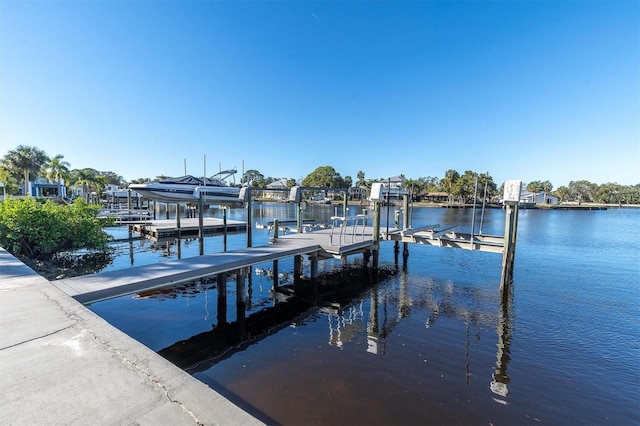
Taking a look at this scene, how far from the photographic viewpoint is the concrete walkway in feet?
7.97

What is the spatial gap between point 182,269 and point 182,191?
17276 mm

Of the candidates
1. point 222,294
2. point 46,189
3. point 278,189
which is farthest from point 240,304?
point 46,189

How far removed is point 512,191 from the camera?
436 inches

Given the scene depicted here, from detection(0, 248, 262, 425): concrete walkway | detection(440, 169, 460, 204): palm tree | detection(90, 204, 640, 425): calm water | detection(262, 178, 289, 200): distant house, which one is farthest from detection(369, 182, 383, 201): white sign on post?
detection(440, 169, 460, 204): palm tree

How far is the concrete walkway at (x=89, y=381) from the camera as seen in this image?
243 centimetres

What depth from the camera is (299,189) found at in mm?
14219

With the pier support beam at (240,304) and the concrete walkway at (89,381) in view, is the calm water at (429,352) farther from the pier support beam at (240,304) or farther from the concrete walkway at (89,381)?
the concrete walkway at (89,381)

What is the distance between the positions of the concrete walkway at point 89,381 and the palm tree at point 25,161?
5456cm

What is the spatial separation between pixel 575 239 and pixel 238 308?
102 feet

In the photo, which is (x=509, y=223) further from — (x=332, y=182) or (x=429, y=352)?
(x=332, y=182)

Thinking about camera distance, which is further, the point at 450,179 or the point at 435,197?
the point at 435,197

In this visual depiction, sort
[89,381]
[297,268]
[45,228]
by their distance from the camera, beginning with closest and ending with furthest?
[89,381], [297,268], [45,228]

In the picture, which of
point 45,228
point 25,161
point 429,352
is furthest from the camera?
point 25,161

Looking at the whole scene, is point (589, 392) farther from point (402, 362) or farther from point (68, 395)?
point (68, 395)
